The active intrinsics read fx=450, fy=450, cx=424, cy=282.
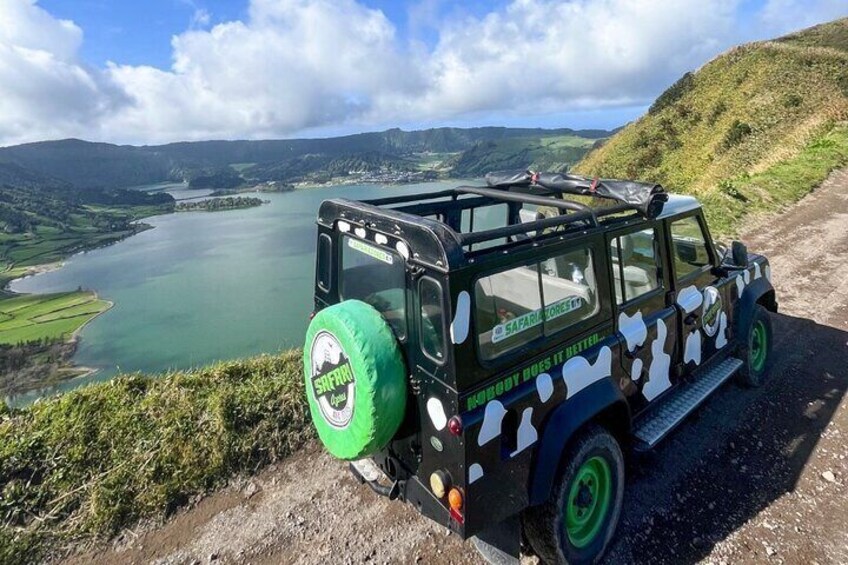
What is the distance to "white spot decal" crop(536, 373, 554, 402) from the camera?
3.19 meters

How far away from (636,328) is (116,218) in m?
139

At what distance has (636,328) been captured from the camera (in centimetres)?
402

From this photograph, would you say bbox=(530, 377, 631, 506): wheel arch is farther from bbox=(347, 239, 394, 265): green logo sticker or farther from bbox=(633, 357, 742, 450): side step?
bbox=(347, 239, 394, 265): green logo sticker

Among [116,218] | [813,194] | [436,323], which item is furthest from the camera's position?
[116,218]

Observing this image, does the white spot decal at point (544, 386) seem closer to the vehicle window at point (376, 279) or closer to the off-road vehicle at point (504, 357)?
the off-road vehicle at point (504, 357)

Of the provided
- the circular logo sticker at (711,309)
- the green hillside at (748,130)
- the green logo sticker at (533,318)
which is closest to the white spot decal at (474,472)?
the green logo sticker at (533,318)

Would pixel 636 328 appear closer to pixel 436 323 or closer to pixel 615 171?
pixel 436 323

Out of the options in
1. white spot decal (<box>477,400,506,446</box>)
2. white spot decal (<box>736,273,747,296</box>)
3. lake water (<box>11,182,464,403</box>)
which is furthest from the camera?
lake water (<box>11,182,464,403</box>)

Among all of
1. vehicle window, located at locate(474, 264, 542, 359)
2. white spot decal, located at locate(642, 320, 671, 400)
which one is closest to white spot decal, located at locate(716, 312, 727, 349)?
white spot decal, located at locate(642, 320, 671, 400)

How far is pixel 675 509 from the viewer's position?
13.5 ft

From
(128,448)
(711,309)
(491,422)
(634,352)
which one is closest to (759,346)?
(711,309)

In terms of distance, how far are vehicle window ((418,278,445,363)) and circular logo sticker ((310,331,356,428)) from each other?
1.90 feet

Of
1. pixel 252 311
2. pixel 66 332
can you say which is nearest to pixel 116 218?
pixel 66 332

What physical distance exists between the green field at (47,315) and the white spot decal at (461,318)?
48087 millimetres
